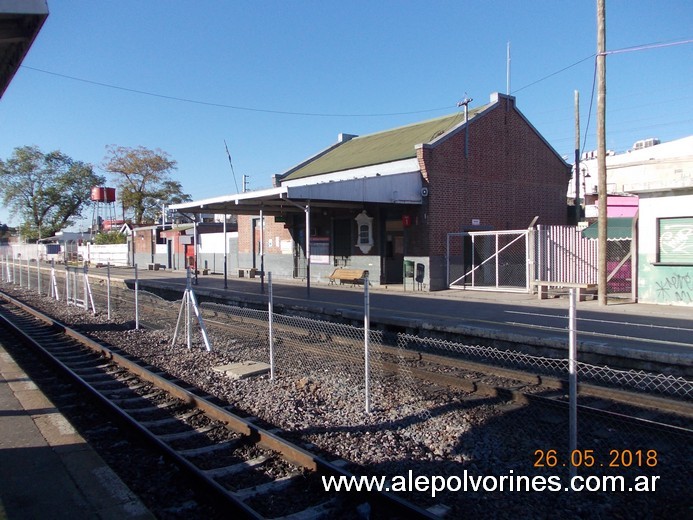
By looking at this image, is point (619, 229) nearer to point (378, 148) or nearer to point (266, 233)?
point (378, 148)

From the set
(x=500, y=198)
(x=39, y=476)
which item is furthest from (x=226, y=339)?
(x=500, y=198)

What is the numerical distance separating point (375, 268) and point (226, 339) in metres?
13.3

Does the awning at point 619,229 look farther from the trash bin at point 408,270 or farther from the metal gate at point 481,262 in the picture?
the trash bin at point 408,270

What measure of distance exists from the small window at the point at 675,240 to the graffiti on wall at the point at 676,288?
0.47 m

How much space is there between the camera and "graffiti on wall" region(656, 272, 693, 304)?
15.5 m

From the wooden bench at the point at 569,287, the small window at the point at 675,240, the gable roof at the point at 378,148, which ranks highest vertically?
the gable roof at the point at 378,148

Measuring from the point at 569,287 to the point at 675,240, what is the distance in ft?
11.1

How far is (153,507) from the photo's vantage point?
182 inches

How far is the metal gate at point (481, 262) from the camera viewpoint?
22.8 m

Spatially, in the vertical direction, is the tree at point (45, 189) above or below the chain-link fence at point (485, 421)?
above

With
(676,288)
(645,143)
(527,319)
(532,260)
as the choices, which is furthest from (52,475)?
(645,143)

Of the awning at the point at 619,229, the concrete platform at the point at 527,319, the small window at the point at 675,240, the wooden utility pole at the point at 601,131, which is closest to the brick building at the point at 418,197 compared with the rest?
the concrete platform at the point at 527,319

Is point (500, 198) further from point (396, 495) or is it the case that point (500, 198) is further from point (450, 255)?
point (396, 495)

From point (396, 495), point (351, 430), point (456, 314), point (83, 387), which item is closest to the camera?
point (396, 495)
